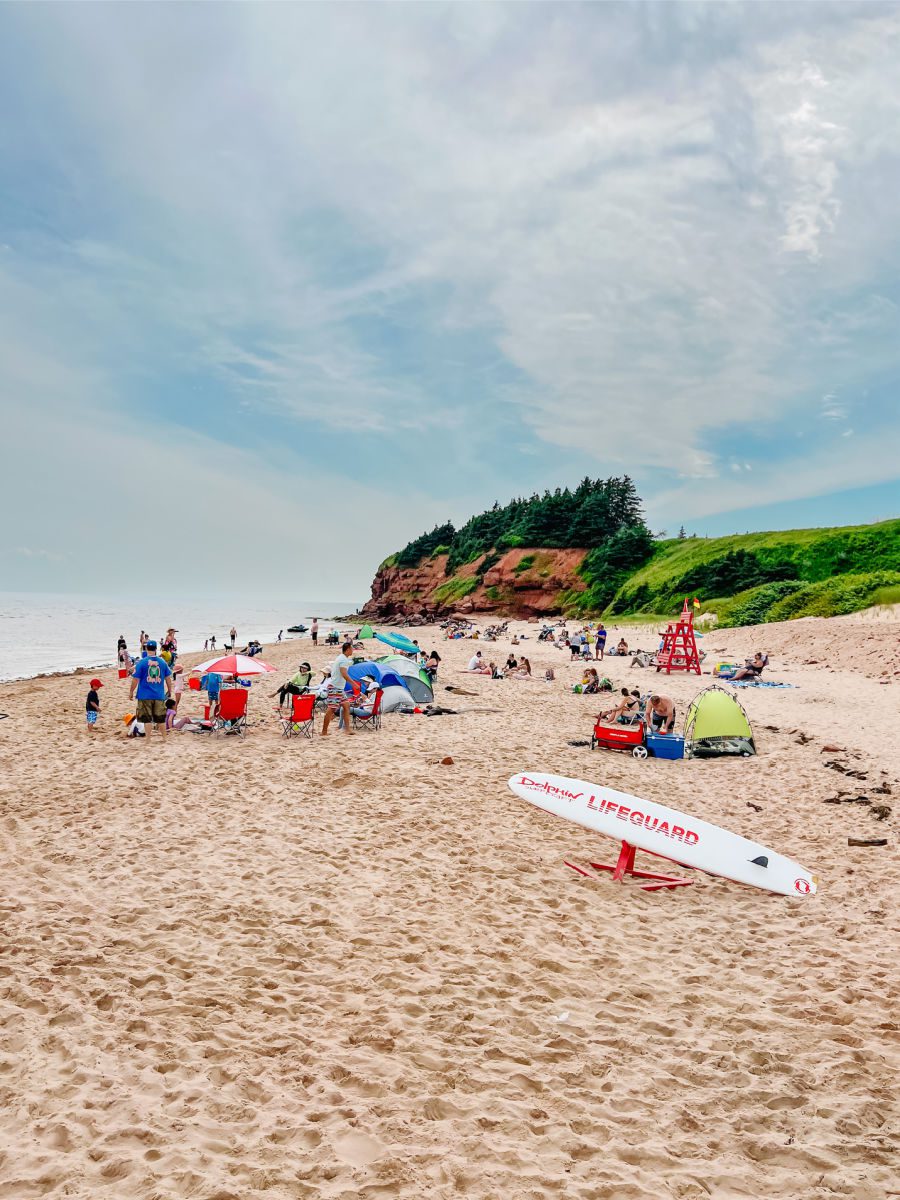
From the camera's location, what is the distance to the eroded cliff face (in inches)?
2891

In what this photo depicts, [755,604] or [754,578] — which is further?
[754,578]

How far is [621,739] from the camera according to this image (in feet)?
43.3

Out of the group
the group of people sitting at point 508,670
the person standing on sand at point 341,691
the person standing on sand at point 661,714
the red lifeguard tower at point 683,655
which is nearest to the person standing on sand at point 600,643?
the red lifeguard tower at point 683,655

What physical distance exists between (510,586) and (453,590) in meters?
10.3

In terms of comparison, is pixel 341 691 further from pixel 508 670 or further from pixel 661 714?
pixel 508 670

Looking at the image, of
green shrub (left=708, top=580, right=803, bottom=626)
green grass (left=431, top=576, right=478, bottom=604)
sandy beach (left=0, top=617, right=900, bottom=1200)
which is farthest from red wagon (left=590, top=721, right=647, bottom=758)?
green grass (left=431, top=576, right=478, bottom=604)

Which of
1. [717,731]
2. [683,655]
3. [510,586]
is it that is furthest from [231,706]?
[510,586]

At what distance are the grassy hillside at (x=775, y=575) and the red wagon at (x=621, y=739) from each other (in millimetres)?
27720

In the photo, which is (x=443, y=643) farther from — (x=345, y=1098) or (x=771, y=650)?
(x=345, y=1098)

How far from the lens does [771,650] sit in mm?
31625

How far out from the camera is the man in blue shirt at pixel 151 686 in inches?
516

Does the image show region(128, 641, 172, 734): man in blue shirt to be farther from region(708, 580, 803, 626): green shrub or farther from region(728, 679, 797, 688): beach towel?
region(708, 580, 803, 626): green shrub

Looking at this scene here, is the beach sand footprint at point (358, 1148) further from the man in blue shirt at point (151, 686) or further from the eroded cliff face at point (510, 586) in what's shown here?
the eroded cliff face at point (510, 586)

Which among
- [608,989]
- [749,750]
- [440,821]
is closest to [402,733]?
[440,821]
